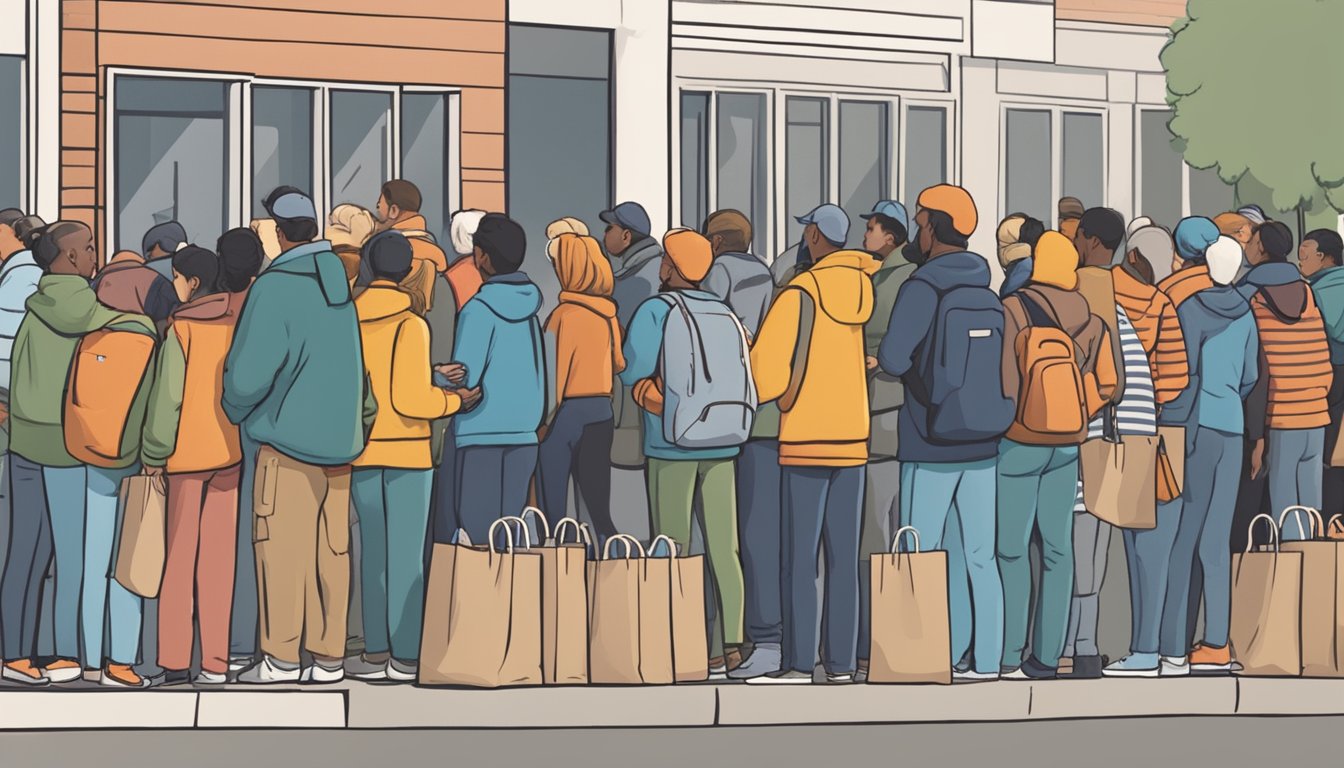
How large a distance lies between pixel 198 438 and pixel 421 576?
1.24 m

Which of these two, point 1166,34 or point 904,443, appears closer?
point 904,443

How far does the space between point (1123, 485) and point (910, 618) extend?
4.32ft

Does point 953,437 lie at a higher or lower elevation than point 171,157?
lower

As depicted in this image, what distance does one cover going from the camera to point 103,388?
29.6 ft

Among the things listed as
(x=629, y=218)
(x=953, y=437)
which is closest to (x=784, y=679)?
(x=953, y=437)

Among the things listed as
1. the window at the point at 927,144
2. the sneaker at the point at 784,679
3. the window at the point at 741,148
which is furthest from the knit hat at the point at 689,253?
the window at the point at 927,144

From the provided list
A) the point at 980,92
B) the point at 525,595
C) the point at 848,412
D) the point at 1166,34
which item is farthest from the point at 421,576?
the point at 1166,34

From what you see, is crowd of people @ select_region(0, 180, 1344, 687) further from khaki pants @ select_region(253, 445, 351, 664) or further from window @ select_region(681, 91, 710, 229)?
window @ select_region(681, 91, 710, 229)

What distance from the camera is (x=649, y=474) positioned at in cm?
964

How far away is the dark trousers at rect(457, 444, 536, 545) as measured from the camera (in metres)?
9.35

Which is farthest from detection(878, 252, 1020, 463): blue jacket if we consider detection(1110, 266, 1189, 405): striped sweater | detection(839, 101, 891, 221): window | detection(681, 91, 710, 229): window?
detection(839, 101, 891, 221): window

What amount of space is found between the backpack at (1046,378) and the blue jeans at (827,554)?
0.87 m

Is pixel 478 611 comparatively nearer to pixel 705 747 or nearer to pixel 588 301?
pixel 705 747

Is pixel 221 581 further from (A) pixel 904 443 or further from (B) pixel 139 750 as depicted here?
(A) pixel 904 443
